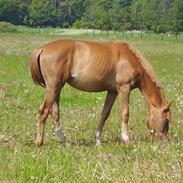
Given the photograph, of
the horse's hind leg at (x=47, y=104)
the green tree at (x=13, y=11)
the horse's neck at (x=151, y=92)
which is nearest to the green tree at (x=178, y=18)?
the green tree at (x=13, y=11)

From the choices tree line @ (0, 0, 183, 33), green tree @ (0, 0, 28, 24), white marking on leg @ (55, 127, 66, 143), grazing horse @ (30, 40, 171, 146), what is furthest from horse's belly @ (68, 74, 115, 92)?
green tree @ (0, 0, 28, 24)

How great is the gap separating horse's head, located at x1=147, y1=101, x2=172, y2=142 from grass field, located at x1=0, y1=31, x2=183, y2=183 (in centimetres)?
22

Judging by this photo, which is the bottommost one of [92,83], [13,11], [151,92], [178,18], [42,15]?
[42,15]

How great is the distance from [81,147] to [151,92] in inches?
86.0

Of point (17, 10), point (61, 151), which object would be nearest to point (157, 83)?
point (61, 151)

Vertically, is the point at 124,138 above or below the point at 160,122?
below

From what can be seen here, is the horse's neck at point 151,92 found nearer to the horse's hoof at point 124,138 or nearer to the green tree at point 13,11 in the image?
the horse's hoof at point 124,138

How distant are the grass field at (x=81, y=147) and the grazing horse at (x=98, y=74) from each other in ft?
1.62

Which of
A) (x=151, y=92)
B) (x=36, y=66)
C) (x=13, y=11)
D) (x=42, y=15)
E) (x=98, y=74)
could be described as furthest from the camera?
(x=42, y=15)

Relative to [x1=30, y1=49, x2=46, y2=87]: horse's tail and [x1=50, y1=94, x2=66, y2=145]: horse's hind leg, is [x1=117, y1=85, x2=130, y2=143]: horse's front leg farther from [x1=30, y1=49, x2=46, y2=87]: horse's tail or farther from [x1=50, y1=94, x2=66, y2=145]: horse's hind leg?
[x1=30, y1=49, x2=46, y2=87]: horse's tail

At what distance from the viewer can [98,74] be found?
34.4 ft

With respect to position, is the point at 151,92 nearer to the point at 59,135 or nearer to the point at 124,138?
the point at 124,138

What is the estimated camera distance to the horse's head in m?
10.5

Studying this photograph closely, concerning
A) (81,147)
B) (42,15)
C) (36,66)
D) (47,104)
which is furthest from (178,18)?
(81,147)
